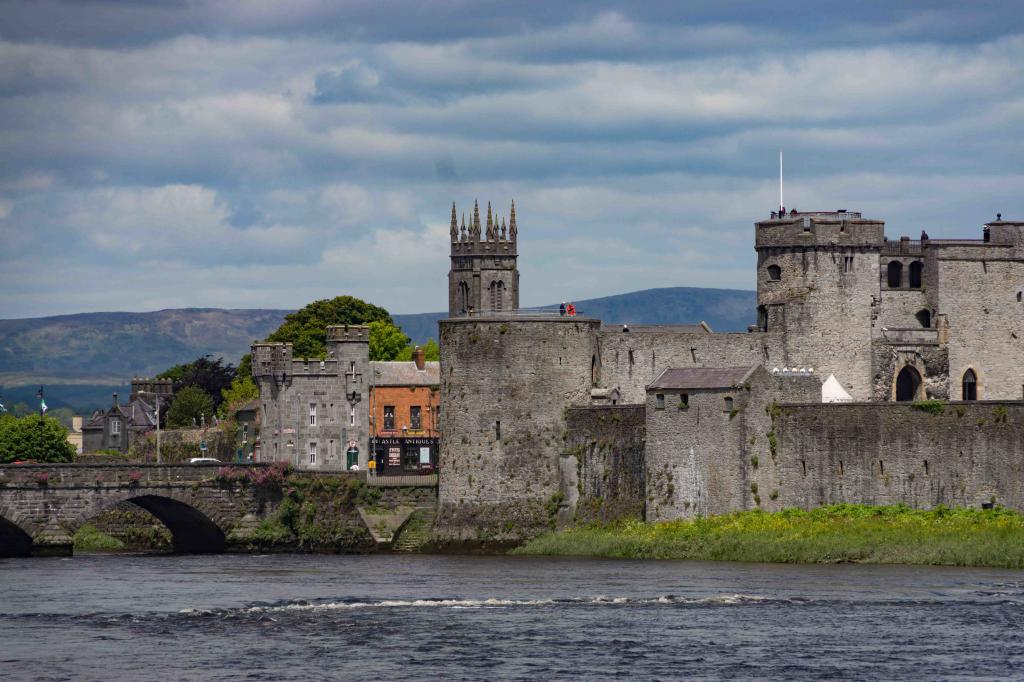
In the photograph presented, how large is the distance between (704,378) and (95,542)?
2875cm

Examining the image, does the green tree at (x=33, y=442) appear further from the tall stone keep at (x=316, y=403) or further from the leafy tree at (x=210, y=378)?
the tall stone keep at (x=316, y=403)

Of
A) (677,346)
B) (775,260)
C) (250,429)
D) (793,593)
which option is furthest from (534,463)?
(250,429)

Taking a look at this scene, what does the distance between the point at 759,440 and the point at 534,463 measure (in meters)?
9.97

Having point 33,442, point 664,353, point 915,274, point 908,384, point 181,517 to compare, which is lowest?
point 181,517

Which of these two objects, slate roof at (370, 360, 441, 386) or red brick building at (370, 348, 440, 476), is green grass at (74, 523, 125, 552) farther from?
slate roof at (370, 360, 441, 386)

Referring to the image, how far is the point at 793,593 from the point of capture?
61875 mm

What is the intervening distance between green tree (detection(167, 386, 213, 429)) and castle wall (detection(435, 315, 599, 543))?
174ft

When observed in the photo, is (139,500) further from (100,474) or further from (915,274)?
(915,274)

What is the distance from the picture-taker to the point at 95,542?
91500 millimetres

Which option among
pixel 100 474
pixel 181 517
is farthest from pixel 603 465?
pixel 100 474

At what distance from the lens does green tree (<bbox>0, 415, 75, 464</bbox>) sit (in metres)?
117

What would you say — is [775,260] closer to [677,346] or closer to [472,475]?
[677,346]

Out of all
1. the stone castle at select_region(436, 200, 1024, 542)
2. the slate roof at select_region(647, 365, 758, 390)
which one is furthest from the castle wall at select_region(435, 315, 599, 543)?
the slate roof at select_region(647, 365, 758, 390)

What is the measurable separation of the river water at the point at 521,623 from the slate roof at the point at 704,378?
21.3ft
